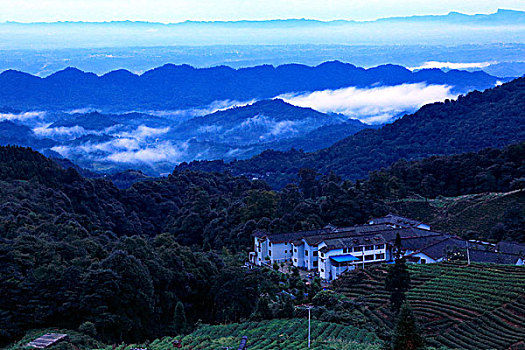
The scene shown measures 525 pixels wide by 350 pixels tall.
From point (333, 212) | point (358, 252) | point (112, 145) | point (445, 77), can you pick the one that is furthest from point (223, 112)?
point (358, 252)

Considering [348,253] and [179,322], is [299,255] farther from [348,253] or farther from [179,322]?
[179,322]

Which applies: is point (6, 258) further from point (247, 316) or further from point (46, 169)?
point (46, 169)

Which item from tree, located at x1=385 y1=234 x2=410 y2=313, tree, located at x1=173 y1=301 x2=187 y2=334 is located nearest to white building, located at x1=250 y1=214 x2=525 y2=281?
tree, located at x1=385 y1=234 x2=410 y2=313

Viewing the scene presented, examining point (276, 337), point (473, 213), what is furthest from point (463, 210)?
point (276, 337)

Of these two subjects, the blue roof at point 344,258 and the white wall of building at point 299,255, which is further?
the white wall of building at point 299,255

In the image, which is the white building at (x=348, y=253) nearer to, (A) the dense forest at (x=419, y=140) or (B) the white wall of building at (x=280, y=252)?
(B) the white wall of building at (x=280, y=252)

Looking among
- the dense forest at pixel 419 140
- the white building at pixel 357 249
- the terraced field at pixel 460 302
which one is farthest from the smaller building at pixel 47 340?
the dense forest at pixel 419 140
